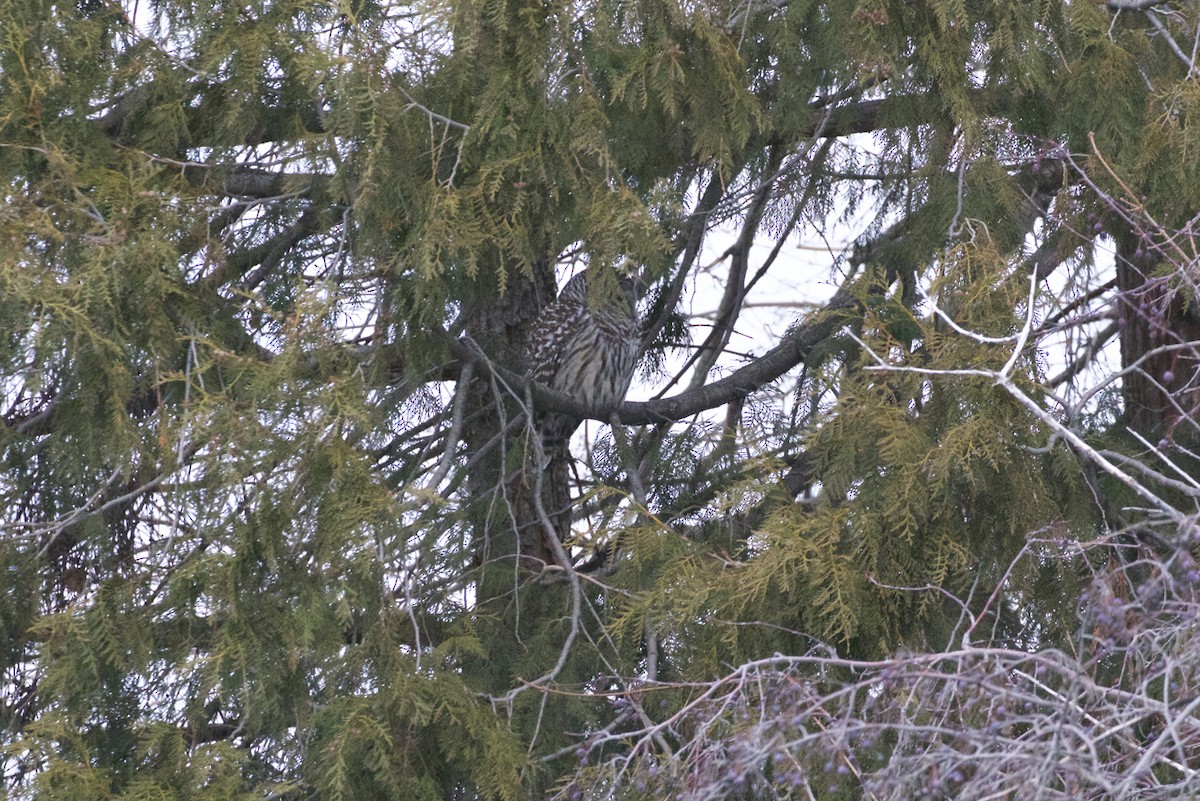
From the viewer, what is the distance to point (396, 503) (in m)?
3.97

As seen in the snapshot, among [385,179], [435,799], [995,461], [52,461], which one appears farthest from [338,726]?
[995,461]

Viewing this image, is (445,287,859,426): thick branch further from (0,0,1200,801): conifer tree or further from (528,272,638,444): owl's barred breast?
(0,0,1200,801): conifer tree

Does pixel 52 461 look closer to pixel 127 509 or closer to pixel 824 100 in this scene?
pixel 127 509

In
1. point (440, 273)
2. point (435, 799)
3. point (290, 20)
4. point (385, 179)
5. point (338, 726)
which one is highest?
point (290, 20)

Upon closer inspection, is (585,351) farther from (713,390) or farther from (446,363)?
(446,363)

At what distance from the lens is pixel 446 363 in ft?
16.3

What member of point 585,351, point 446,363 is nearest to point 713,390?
point 585,351

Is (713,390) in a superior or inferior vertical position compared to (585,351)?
inferior

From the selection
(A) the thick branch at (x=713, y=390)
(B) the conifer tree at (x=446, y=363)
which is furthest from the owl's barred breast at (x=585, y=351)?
(B) the conifer tree at (x=446, y=363)

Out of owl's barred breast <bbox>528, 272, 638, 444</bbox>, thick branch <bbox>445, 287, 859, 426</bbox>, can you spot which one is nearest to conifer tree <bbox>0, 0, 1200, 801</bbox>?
thick branch <bbox>445, 287, 859, 426</bbox>

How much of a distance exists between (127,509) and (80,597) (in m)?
0.46

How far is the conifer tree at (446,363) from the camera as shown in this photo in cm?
396

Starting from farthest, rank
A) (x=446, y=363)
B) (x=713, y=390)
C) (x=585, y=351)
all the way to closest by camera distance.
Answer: (x=585, y=351)
(x=713, y=390)
(x=446, y=363)

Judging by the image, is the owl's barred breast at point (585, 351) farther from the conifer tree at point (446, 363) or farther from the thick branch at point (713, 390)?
the conifer tree at point (446, 363)
